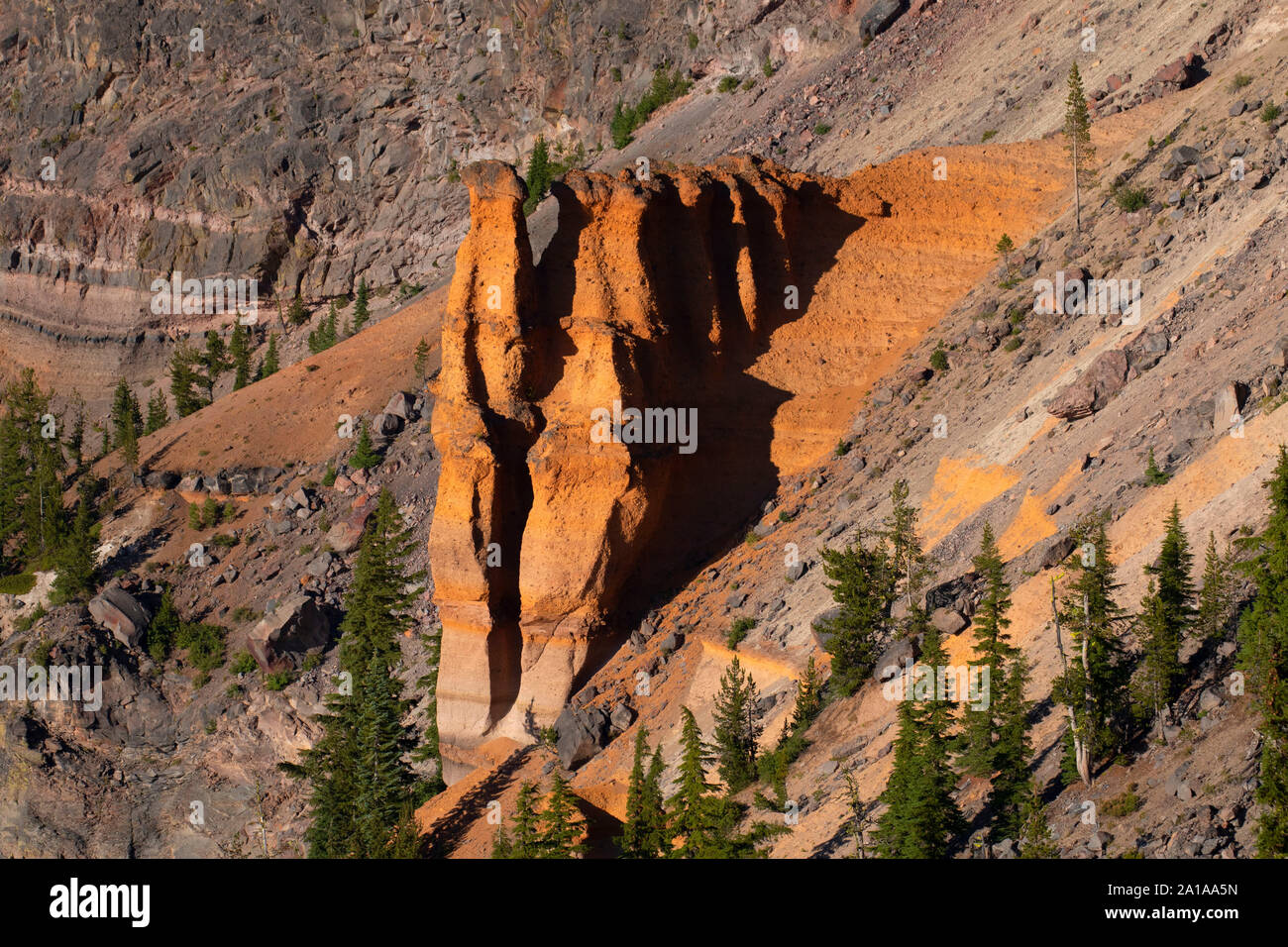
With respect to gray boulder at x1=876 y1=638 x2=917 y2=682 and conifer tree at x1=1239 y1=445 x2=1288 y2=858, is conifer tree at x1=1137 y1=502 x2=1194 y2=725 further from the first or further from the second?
gray boulder at x1=876 y1=638 x2=917 y2=682

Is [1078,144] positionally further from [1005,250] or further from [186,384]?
[186,384]

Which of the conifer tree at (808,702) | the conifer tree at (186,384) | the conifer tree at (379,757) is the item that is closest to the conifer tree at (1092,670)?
the conifer tree at (808,702)

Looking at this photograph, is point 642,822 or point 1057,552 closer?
point 642,822

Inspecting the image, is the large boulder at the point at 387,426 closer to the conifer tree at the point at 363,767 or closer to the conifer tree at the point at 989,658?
the conifer tree at the point at 363,767

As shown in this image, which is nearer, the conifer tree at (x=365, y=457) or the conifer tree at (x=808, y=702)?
the conifer tree at (x=808, y=702)

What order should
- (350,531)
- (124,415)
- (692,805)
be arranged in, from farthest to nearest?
(124,415) → (350,531) → (692,805)

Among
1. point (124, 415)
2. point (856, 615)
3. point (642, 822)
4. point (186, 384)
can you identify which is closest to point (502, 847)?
point (642, 822)

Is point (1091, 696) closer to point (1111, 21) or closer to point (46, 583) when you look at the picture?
point (1111, 21)

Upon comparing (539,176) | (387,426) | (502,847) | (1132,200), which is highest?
(539,176)
